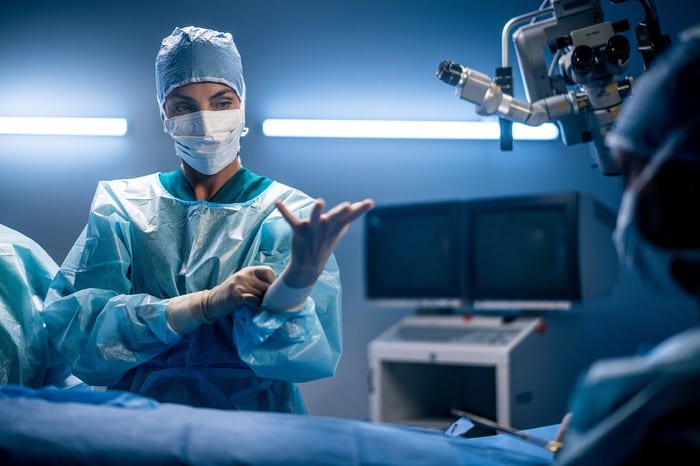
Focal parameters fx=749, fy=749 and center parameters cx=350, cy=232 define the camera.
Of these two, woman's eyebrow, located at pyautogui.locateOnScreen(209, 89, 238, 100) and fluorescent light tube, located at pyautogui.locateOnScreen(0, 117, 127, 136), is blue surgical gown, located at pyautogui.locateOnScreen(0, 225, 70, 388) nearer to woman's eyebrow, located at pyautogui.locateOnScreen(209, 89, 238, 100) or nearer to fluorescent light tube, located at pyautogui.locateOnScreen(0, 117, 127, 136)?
woman's eyebrow, located at pyautogui.locateOnScreen(209, 89, 238, 100)

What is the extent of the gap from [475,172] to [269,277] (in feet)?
7.66

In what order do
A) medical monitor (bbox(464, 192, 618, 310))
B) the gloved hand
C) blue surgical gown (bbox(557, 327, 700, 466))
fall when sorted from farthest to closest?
medical monitor (bbox(464, 192, 618, 310)) < the gloved hand < blue surgical gown (bbox(557, 327, 700, 466))

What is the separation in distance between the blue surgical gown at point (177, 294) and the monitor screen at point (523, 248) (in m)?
1.38

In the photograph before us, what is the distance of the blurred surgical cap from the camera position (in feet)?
2.43

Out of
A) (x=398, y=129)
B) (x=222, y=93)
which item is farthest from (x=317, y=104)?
(x=222, y=93)

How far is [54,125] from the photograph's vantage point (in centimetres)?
302

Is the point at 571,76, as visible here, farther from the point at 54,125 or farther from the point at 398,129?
the point at 54,125

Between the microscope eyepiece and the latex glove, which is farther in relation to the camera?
the microscope eyepiece

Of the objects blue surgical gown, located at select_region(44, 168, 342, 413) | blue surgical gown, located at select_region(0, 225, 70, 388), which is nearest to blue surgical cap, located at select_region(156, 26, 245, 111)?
blue surgical gown, located at select_region(44, 168, 342, 413)

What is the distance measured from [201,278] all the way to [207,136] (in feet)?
1.02

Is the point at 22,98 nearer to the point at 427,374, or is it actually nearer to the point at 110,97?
the point at 110,97

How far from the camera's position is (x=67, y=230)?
3.33m

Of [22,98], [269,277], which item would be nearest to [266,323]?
[269,277]

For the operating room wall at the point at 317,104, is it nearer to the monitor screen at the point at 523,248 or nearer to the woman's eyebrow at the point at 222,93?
the monitor screen at the point at 523,248
